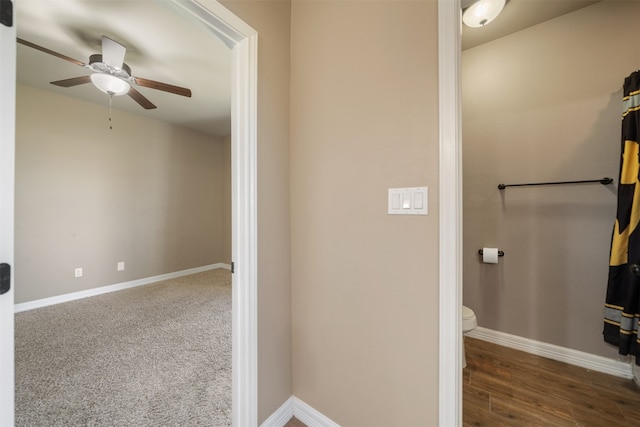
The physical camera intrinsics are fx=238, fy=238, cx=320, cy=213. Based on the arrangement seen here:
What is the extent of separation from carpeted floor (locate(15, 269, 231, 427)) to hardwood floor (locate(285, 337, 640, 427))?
79cm

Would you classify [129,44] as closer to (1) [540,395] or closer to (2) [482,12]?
(2) [482,12]

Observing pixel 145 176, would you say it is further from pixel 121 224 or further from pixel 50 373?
pixel 50 373

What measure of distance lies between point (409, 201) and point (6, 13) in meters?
1.37

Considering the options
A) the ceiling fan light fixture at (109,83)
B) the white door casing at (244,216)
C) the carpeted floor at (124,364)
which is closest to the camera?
the white door casing at (244,216)

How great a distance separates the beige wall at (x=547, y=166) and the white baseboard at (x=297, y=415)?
1.71 m

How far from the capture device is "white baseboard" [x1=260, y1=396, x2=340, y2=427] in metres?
1.29

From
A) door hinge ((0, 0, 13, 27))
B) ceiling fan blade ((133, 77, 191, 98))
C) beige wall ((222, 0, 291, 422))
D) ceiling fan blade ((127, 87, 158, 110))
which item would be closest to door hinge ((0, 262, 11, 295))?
door hinge ((0, 0, 13, 27))

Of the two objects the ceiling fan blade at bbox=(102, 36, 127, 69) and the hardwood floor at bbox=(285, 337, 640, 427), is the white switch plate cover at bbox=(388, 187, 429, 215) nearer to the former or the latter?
the hardwood floor at bbox=(285, 337, 640, 427)

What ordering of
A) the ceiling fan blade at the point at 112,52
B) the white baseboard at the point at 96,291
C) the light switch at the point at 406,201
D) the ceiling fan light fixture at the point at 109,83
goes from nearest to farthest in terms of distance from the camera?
1. the light switch at the point at 406,201
2. the ceiling fan blade at the point at 112,52
3. the ceiling fan light fixture at the point at 109,83
4. the white baseboard at the point at 96,291

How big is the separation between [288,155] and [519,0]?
205 centimetres

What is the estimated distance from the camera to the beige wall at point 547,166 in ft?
5.74

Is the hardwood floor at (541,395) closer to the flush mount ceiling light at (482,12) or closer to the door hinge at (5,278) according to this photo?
the door hinge at (5,278)

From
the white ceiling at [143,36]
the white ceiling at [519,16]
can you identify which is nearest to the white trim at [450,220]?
the white ceiling at [143,36]

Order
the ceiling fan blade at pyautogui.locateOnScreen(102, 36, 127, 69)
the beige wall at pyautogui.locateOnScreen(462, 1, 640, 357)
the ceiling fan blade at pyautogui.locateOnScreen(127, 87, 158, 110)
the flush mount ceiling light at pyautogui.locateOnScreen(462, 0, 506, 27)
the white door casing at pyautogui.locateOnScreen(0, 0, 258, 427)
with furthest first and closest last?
the ceiling fan blade at pyautogui.locateOnScreen(127, 87, 158, 110) → the ceiling fan blade at pyautogui.locateOnScreen(102, 36, 127, 69) → the beige wall at pyautogui.locateOnScreen(462, 1, 640, 357) → the flush mount ceiling light at pyautogui.locateOnScreen(462, 0, 506, 27) → the white door casing at pyautogui.locateOnScreen(0, 0, 258, 427)
